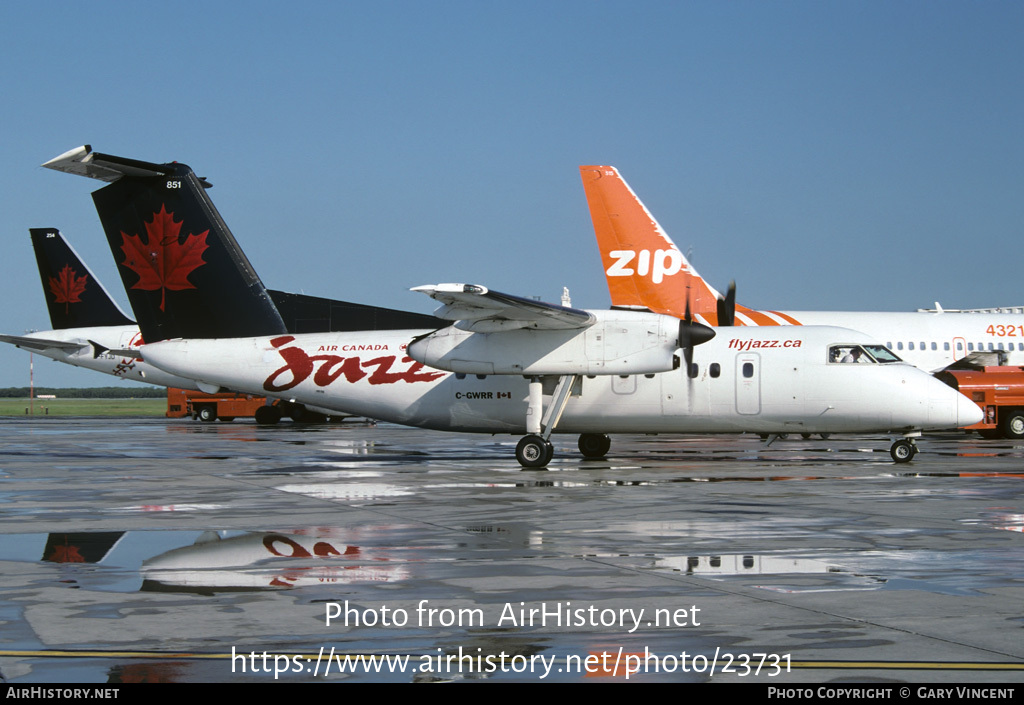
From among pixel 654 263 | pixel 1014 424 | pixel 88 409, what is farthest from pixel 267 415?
pixel 88 409

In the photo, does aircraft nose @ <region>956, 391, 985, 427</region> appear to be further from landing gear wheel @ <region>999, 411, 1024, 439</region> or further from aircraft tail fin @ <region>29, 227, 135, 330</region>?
aircraft tail fin @ <region>29, 227, 135, 330</region>

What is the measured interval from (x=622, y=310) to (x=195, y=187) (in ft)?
34.0

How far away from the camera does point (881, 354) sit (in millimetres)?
23406

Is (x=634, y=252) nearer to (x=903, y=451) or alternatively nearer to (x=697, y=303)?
(x=697, y=303)

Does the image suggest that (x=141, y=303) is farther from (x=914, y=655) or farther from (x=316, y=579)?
(x=914, y=655)

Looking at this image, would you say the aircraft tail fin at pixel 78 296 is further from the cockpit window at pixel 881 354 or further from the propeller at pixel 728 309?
the cockpit window at pixel 881 354

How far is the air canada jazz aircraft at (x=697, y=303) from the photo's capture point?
36125 mm

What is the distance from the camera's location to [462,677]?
603cm

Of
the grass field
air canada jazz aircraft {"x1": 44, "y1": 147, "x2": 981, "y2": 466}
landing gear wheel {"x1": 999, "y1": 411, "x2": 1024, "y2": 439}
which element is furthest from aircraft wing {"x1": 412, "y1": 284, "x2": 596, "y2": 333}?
the grass field

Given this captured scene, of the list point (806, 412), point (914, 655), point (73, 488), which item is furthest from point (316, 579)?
point (806, 412)

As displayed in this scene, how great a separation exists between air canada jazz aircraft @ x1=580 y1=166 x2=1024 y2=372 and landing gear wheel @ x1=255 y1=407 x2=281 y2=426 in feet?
63.2

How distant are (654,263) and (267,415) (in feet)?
70.1
